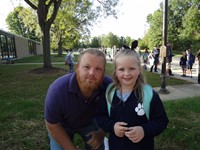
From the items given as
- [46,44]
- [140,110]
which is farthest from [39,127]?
[46,44]

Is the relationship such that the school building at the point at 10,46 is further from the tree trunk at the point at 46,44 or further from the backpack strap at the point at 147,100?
the backpack strap at the point at 147,100

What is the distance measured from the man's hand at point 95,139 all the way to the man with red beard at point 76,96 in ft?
0.74

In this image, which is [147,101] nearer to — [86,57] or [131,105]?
[131,105]

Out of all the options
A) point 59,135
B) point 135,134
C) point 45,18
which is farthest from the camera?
point 45,18

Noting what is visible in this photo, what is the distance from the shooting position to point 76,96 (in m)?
2.17

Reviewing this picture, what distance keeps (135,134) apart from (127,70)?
543 millimetres

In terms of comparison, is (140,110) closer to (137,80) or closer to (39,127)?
(137,80)

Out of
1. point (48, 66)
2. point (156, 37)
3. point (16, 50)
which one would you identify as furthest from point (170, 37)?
point (48, 66)

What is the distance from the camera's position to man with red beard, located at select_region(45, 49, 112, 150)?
2057mm

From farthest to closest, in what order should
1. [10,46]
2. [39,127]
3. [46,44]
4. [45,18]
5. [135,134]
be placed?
[10,46], [46,44], [45,18], [39,127], [135,134]

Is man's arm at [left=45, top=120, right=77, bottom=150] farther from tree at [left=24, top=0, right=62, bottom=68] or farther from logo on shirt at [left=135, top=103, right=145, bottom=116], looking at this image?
tree at [left=24, top=0, right=62, bottom=68]

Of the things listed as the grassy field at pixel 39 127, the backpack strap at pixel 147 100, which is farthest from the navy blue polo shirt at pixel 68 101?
the grassy field at pixel 39 127

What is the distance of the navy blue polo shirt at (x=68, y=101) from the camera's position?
83.6 inches

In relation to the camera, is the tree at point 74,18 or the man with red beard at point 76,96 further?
the tree at point 74,18
